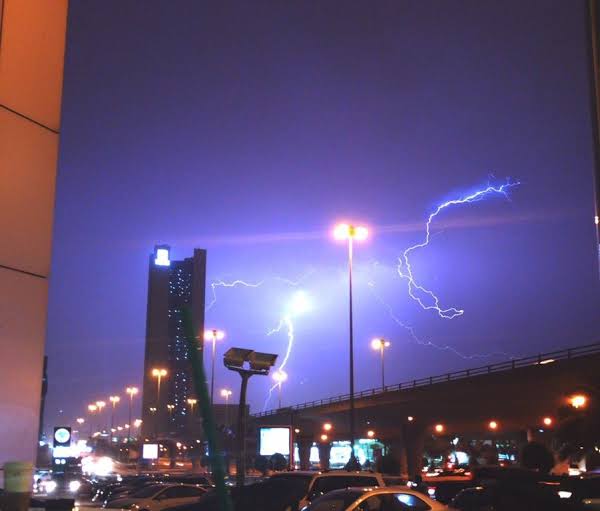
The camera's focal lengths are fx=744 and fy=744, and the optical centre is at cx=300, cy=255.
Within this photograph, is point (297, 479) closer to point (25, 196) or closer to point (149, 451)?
point (25, 196)

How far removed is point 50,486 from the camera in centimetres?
4119

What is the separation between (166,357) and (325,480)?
78.4 m

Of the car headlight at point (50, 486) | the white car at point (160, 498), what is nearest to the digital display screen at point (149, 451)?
the car headlight at point (50, 486)

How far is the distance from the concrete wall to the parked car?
33.7ft

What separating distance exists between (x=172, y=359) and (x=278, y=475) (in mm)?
87000

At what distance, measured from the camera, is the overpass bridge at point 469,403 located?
162 ft

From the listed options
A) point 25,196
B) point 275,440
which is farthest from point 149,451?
point 25,196

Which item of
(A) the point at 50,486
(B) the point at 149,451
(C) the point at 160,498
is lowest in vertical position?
(A) the point at 50,486

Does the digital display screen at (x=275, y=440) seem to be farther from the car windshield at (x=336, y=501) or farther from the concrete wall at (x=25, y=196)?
the concrete wall at (x=25, y=196)

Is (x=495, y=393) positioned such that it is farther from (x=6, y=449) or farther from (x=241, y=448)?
(x=6, y=449)

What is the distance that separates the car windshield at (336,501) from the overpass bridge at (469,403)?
3264 centimetres

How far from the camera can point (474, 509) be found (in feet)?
50.4

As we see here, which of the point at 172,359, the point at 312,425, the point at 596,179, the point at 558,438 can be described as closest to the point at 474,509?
the point at 596,179

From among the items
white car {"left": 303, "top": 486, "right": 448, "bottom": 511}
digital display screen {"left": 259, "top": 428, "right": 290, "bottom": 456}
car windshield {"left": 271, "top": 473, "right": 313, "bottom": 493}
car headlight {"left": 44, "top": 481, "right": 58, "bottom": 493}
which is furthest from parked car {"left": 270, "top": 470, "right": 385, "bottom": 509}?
car headlight {"left": 44, "top": 481, "right": 58, "bottom": 493}
